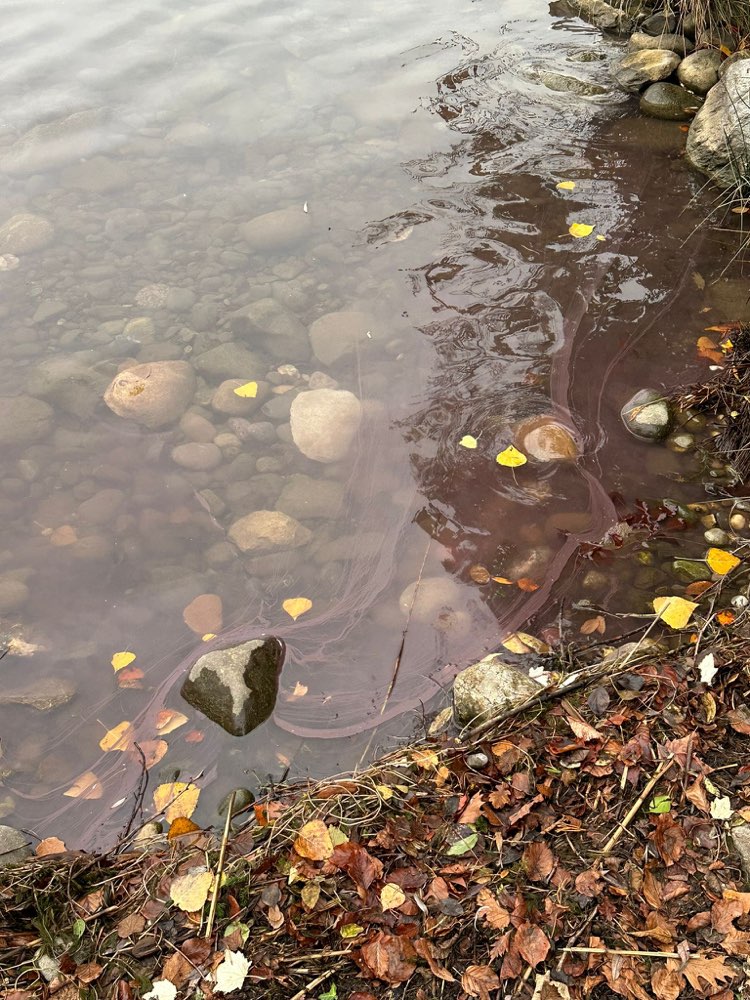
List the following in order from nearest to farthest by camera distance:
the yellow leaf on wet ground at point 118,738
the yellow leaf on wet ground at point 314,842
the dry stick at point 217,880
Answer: the dry stick at point 217,880 → the yellow leaf on wet ground at point 314,842 → the yellow leaf on wet ground at point 118,738

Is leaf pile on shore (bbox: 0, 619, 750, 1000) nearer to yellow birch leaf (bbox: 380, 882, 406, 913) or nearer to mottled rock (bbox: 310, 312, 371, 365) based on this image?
yellow birch leaf (bbox: 380, 882, 406, 913)

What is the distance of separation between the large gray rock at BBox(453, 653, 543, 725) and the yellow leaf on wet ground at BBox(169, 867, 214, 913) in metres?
1.02

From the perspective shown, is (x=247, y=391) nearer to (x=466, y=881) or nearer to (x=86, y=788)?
(x=86, y=788)

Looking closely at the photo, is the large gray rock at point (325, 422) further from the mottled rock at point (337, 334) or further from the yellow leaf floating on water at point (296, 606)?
the yellow leaf floating on water at point (296, 606)

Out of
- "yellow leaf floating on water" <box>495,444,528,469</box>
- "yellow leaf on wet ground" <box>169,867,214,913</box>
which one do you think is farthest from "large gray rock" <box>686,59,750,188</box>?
"yellow leaf on wet ground" <box>169,867,214,913</box>

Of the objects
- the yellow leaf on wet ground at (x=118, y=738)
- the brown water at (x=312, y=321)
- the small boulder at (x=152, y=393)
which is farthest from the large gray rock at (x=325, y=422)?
the yellow leaf on wet ground at (x=118, y=738)

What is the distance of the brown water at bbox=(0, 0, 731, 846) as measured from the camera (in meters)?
3.01

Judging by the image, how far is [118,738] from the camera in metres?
2.85

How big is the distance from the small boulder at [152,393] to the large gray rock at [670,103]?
426cm

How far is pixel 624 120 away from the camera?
561cm

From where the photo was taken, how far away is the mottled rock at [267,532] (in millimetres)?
3426

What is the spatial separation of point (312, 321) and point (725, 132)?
118 inches

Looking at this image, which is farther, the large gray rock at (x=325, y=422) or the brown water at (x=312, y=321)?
the large gray rock at (x=325, y=422)

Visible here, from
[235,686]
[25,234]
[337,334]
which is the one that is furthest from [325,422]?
[25,234]
